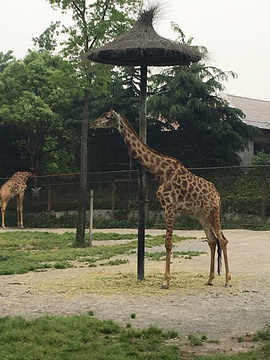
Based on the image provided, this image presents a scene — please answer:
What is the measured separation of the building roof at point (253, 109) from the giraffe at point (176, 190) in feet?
57.5

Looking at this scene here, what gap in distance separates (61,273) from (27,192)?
716 inches

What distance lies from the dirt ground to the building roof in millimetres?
15617

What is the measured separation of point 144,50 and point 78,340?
5.39 meters

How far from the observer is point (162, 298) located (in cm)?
866

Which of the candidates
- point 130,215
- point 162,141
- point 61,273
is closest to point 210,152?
point 162,141

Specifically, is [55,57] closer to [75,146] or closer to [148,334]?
[75,146]

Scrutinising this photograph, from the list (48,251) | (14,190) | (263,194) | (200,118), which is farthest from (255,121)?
(48,251)

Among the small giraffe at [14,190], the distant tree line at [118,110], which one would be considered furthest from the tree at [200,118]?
the small giraffe at [14,190]

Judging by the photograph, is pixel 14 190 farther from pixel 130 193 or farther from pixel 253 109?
pixel 253 109

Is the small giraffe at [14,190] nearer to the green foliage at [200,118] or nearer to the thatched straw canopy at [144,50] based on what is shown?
the green foliage at [200,118]

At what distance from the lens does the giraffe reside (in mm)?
10031

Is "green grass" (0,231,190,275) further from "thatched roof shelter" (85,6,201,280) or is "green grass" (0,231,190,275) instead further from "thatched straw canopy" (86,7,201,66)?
"thatched straw canopy" (86,7,201,66)

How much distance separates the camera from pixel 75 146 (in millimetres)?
32250

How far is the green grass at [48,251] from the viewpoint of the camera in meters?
12.4
